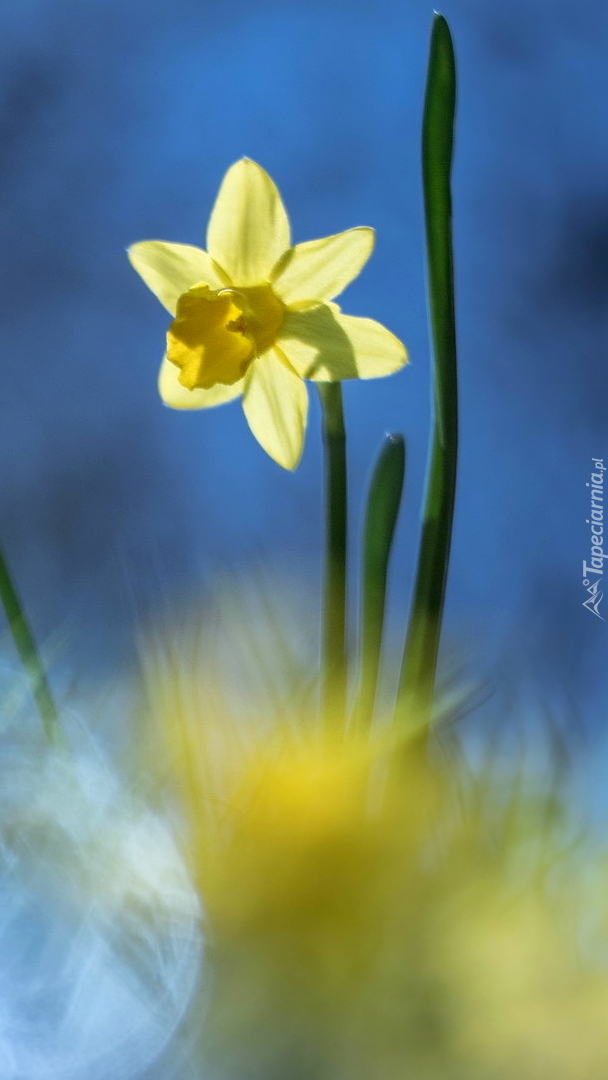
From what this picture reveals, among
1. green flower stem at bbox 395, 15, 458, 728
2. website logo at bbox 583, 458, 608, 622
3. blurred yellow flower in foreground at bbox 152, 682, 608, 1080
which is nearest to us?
blurred yellow flower in foreground at bbox 152, 682, 608, 1080

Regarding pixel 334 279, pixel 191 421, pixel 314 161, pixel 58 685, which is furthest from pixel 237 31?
pixel 58 685

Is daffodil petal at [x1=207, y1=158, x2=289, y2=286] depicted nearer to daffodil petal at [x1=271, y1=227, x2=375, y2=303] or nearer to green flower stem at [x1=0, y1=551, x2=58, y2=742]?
daffodil petal at [x1=271, y1=227, x2=375, y2=303]

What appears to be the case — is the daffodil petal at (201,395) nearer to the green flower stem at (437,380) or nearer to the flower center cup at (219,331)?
the flower center cup at (219,331)

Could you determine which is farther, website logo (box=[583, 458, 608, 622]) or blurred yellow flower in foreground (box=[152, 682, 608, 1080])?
website logo (box=[583, 458, 608, 622])

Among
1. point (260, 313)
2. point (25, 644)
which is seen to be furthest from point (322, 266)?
point (25, 644)

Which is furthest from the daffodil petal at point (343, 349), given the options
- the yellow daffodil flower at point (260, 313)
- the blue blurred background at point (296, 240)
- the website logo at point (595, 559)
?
the website logo at point (595, 559)

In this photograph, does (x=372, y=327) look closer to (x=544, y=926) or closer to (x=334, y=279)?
(x=334, y=279)

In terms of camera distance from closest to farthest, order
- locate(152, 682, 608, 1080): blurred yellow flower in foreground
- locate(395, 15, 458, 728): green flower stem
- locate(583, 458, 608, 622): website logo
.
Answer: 1. locate(152, 682, 608, 1080): blurred yellow flower in foreground
2. locate(395, 15, 458, 728): green flower stem
3. locate(583, 458, 608, 622): website logo

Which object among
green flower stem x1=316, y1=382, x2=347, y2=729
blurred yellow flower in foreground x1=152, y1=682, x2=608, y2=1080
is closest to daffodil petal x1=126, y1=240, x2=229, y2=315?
green flower stem x1=316, y1=382, x2=347, y2=729
